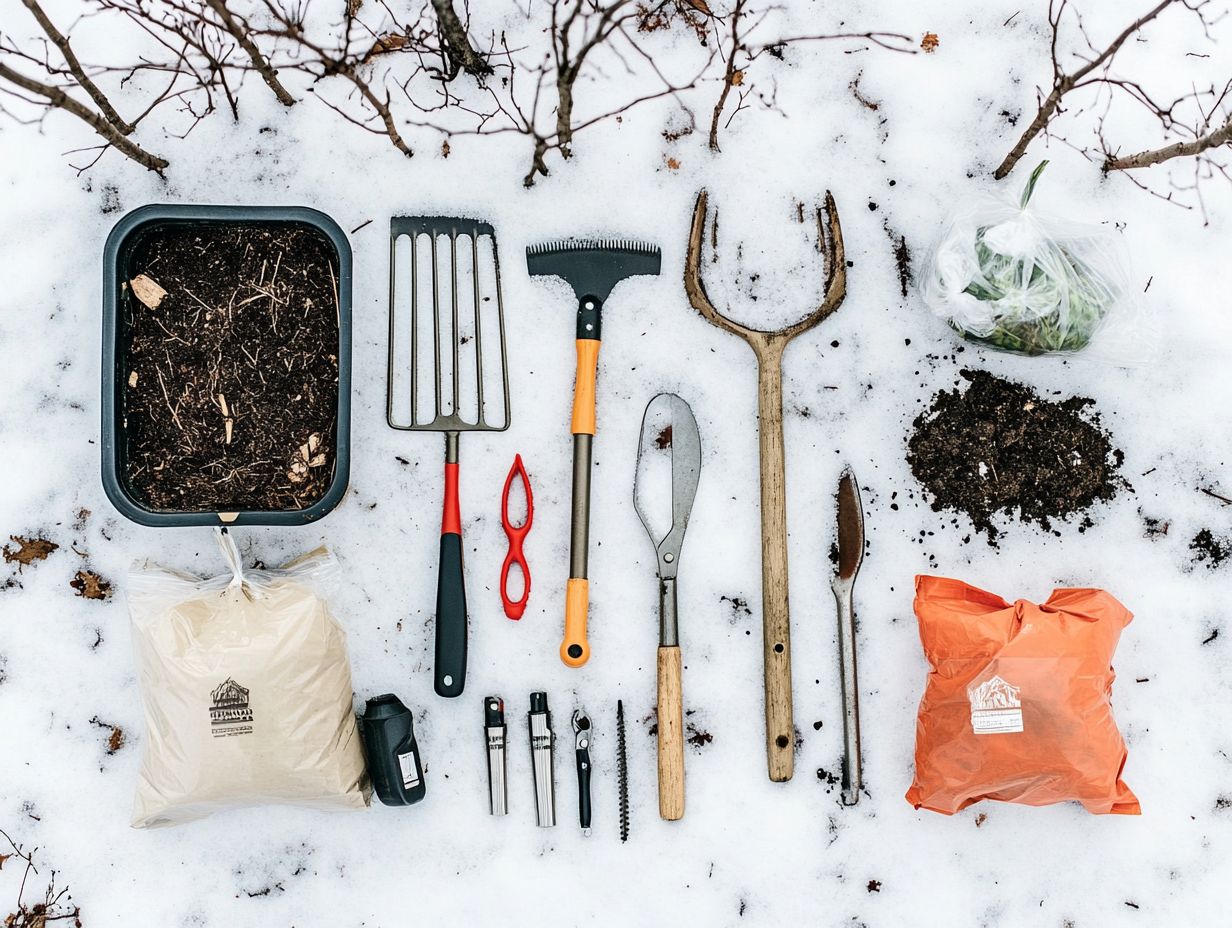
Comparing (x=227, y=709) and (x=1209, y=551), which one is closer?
(x=227, y=709)

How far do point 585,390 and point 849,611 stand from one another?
754mm

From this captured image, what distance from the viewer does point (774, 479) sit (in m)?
1.93

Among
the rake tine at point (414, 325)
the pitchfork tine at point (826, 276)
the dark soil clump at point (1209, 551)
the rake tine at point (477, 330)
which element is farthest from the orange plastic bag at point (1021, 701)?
the rake tine at point (414, 325)

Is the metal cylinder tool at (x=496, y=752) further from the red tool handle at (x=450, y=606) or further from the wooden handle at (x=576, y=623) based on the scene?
the wooden handle at (x=576, y=623)

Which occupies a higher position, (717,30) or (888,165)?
(717,30)

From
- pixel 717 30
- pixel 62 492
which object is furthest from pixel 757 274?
pixel 62 492

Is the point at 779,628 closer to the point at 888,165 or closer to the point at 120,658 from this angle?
the point at 888,165

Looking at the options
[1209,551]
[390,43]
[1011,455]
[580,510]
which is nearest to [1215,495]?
[1209,551]

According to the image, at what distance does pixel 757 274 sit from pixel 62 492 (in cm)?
164

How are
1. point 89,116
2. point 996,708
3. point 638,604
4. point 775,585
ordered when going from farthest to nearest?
point 638,604 → point 775,585 → point 996,708 → point 89,116

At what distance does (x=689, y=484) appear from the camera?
78.9 inches

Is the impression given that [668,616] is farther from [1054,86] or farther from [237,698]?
[1054,86]

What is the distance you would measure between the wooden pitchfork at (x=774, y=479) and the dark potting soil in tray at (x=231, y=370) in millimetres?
830

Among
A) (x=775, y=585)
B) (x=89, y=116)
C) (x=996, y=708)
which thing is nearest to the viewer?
(x=89, y=116)
